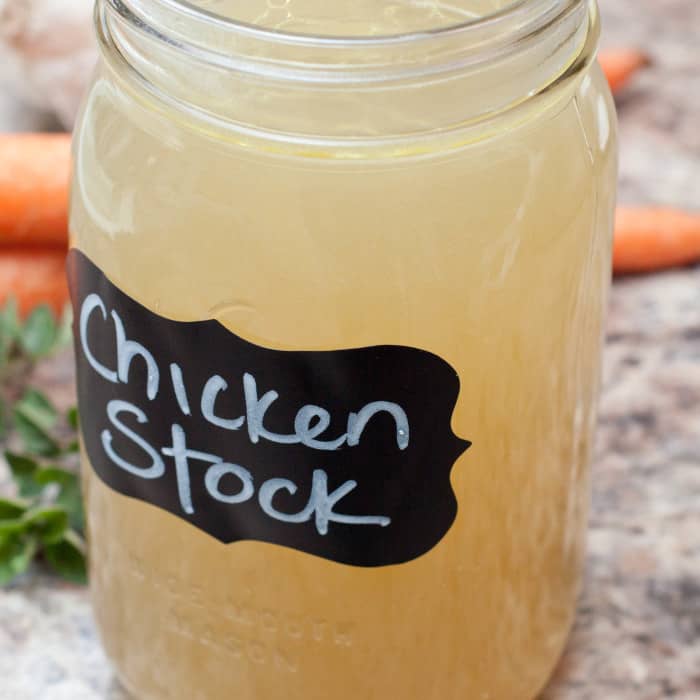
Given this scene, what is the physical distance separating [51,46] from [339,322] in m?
0.75

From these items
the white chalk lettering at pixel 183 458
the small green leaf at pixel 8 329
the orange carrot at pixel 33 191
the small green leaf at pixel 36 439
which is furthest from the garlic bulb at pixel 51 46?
the white chalk lettering at pixel 183 458

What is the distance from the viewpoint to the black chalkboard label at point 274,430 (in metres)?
0.65

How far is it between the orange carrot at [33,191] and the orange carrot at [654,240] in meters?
0.54

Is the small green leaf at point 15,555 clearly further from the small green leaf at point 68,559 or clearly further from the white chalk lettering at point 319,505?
the white chalk lettering at point 319,505

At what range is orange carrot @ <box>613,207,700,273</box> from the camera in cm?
125

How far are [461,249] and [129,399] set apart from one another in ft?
0.68

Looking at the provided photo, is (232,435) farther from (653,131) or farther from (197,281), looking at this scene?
(653,131)

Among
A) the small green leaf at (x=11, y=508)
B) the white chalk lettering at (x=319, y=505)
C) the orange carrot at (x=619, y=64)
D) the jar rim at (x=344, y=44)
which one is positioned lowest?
the small green leaf at (x=11, y=508)

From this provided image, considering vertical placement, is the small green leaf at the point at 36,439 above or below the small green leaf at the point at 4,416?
above

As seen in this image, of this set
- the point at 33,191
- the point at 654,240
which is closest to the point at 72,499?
the point at 33,191

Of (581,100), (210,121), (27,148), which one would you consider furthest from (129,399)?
(27,148)

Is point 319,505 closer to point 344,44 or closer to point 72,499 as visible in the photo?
point 344,44

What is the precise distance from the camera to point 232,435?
67cm

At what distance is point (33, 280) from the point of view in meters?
1.24
